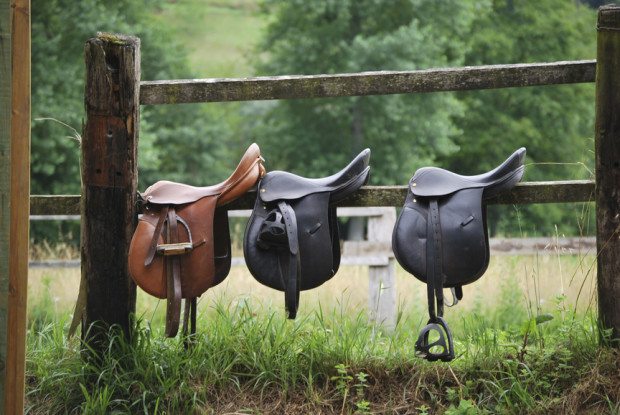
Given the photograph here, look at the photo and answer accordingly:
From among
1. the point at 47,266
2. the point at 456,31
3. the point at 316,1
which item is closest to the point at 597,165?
the point at 47,266

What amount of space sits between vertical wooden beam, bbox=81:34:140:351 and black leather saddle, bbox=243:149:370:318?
2.17 feet

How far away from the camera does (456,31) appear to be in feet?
87.9

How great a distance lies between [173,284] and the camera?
365 centimetres

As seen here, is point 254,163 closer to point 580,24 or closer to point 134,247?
point 134,247

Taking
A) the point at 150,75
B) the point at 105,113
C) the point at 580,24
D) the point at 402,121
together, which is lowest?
the point at 105,113

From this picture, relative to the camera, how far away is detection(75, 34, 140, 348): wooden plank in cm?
386

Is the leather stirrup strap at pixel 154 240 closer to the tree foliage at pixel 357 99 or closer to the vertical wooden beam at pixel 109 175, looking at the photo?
the vertical wooden beam at pixel 109 175

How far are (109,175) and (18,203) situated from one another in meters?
0.98

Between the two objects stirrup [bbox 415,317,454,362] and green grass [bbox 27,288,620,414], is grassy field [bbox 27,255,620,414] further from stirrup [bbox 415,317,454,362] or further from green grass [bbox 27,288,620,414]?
stirrup [bbox 415,317,454,362]

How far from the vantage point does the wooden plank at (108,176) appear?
3.86m

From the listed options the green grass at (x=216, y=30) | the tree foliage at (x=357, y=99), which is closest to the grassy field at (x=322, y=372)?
the tree foliage at (x=357, y=99)

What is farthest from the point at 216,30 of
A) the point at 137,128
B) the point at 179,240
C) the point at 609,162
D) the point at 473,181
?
the point at 609,162

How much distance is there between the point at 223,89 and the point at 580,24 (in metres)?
25.5

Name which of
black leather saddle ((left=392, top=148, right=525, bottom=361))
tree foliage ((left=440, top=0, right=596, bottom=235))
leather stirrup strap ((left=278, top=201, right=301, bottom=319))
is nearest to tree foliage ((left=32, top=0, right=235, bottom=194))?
tree foliage ((left=440, top=0, right=596, bottom=235))
